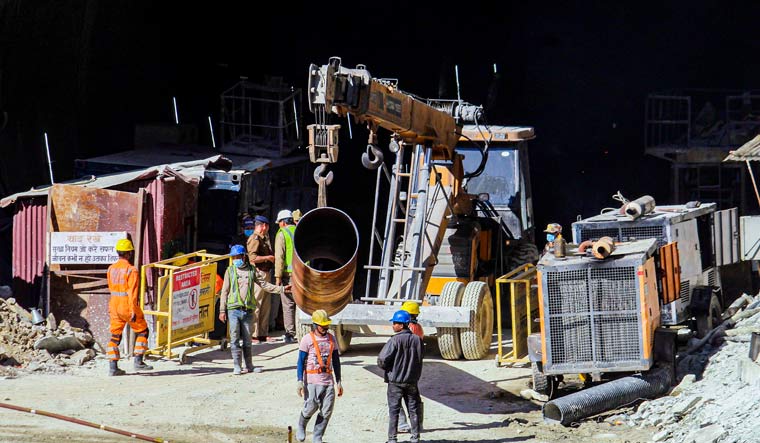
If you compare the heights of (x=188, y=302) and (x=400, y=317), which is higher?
(x=400, y=317)

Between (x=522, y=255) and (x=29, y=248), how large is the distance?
25.1 feet

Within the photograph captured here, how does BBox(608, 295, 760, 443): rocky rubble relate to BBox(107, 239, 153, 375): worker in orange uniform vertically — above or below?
below

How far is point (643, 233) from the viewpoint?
627 inches

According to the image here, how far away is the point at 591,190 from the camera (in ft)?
86.7

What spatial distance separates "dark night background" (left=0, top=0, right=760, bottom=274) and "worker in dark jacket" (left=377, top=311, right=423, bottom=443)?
12352 mm

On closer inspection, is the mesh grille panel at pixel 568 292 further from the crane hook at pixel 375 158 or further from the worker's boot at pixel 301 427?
the worker's boot at pixel 301 427

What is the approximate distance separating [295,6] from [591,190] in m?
7.74

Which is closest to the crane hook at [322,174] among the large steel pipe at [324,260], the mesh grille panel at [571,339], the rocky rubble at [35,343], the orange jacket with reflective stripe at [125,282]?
the large steel pipe at [324,260]

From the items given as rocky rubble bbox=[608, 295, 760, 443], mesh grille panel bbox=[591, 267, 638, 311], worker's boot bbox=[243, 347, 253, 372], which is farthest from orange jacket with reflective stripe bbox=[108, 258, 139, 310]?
rocky rubble bbox=[608, 295, 760, 443]

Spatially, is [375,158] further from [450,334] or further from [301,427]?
[450,334]

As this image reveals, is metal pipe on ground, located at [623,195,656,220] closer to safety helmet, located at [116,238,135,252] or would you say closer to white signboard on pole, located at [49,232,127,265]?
safety helmet, located at [116,238,135,252]

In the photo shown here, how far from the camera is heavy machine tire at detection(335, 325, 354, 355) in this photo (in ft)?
55.1

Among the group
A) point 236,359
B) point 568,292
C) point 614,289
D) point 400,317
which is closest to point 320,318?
point 400,317

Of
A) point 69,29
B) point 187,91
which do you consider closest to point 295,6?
point 187,91
